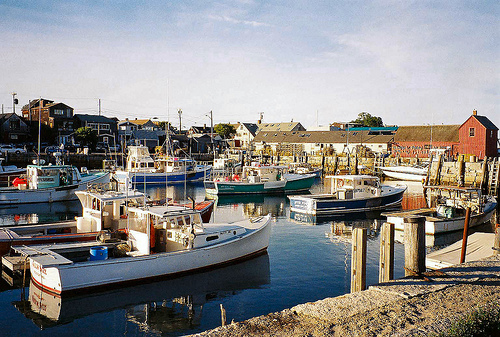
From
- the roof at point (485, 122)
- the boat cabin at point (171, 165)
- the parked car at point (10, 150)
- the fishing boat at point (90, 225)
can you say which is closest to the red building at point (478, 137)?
the roof at point (485, 122)

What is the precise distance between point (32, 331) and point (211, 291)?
17.2 ft

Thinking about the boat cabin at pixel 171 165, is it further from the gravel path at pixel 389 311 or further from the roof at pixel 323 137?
Answer: the gravel path at pixel 389 311

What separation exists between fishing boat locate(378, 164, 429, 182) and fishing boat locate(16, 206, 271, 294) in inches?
1603

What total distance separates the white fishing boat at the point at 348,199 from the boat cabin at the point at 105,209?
13501 millimetres

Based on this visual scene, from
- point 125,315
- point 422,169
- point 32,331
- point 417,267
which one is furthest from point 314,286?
point 422,169

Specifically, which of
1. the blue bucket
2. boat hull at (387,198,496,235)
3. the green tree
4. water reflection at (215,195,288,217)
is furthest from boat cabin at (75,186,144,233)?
the green tree

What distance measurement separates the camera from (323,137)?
242 ft

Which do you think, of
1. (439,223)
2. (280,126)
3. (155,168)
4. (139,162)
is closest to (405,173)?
(155,168)

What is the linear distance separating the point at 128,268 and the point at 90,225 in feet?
14.7

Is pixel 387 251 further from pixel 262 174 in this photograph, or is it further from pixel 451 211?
pixel 262 174

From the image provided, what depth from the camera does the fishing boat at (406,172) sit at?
51.1 m

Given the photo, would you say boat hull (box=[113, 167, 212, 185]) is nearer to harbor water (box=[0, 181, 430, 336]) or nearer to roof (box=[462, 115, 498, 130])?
harbor water (box=[0, 181, 430, 336])

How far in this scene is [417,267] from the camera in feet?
30.6

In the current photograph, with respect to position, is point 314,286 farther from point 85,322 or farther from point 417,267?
point 85,322
